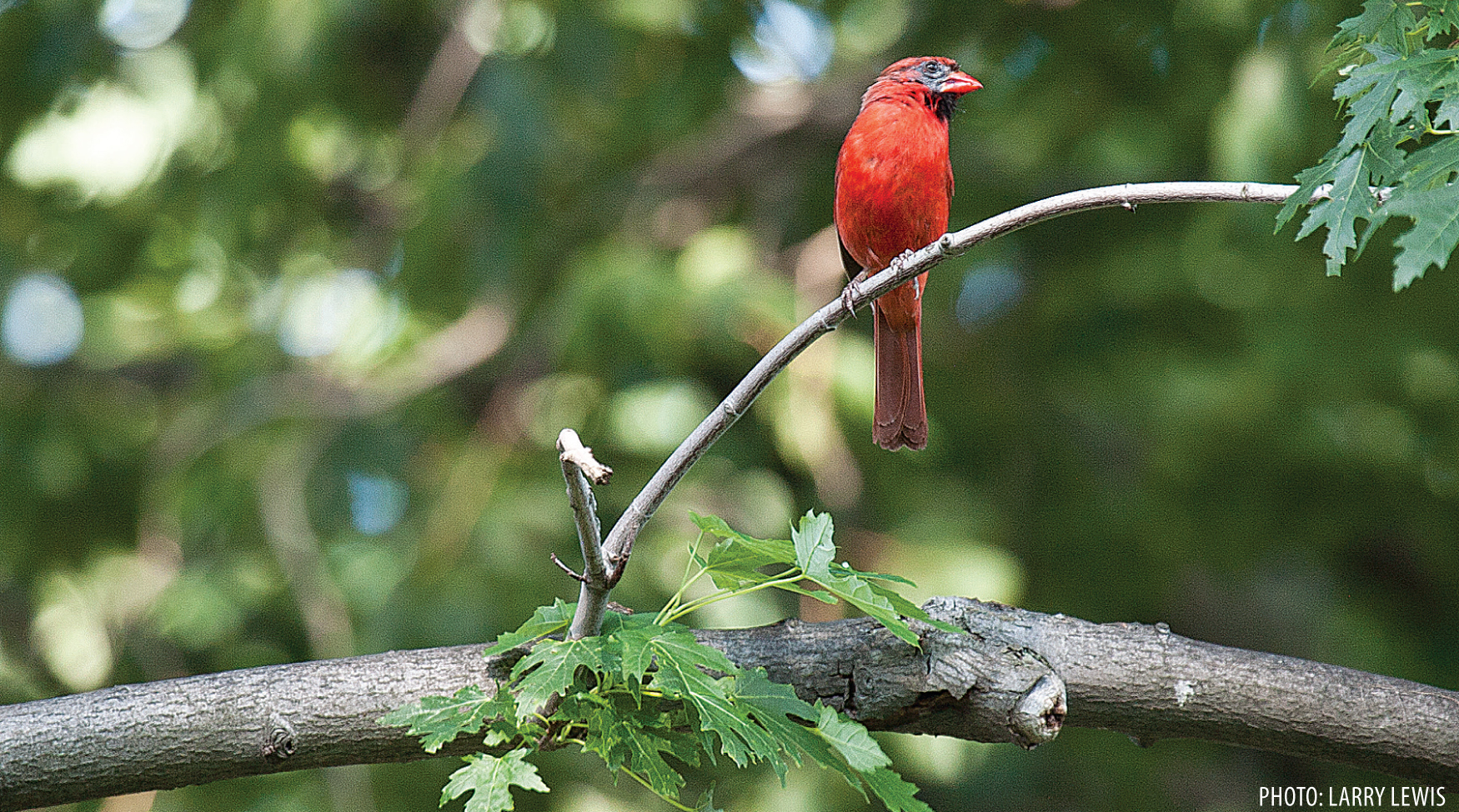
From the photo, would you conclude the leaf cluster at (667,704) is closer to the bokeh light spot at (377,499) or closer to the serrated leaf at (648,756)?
the serrated leaf at (648,756)

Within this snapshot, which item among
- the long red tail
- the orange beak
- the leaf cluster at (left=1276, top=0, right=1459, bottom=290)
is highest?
the orange beak

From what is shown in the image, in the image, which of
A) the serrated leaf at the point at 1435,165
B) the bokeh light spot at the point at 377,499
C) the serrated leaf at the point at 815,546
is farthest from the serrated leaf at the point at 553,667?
the bokeh light spot at the point at 377,499

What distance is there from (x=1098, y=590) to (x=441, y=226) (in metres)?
3.36

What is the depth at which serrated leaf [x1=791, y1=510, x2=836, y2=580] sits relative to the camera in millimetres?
1887

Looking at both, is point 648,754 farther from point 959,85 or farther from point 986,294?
point 986,294

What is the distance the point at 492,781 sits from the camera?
183 centimetres

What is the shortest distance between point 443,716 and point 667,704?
338mm

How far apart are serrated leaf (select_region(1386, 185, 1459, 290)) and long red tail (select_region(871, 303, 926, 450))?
1.69 m

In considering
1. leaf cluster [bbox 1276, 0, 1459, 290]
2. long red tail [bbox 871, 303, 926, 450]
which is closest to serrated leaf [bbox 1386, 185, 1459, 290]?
leaf cluster [bbox 1276, 0, 1459, 290]

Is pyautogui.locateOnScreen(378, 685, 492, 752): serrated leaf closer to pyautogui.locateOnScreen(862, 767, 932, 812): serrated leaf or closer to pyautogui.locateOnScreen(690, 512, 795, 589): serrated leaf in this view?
pyautogui.locateOnScreen(690, 512, 795, 589): serrated leaf

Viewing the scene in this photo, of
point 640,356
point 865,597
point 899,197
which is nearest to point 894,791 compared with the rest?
point 865,597

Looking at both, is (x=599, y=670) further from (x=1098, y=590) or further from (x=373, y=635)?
(x=1098, y=590)

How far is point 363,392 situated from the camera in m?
5.95

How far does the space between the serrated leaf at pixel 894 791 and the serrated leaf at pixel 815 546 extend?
29 centimetres
